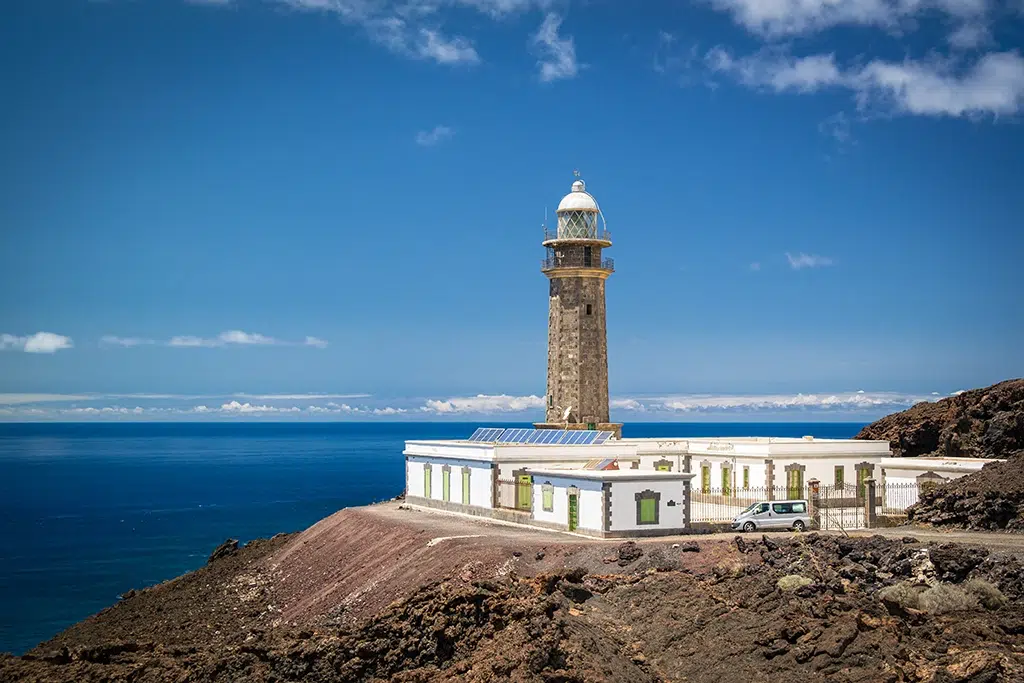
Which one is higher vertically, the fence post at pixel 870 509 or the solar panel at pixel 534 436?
the solar panel at pixel 534 436

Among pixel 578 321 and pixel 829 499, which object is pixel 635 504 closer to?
pixel 829 499

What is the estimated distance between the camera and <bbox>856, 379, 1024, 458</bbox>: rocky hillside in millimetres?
51594

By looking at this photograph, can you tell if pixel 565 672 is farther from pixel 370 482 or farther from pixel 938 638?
pixel 370 482

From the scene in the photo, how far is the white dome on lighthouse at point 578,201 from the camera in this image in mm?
52594

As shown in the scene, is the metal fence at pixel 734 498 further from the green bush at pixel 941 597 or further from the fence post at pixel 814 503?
the green bush at pixel 941 597

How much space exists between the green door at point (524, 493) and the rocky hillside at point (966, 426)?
2093 cm

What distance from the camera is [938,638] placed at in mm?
26422

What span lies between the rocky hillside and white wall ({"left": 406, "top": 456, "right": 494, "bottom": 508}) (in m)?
22.3

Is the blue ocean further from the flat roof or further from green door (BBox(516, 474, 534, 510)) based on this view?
the flat roof

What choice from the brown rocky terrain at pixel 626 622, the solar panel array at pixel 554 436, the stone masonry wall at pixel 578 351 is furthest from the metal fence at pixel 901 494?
the stone masonry wall at pixel 578 351

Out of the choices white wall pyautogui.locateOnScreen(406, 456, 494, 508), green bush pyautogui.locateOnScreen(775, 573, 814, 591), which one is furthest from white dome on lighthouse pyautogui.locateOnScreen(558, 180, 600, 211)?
green bush pyautogui.locateOnScreen(775, 573, 814, 591)

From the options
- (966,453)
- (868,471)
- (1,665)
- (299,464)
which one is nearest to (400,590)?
(1,665)

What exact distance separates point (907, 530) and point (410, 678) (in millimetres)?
18507

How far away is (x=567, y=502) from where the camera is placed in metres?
38.7
